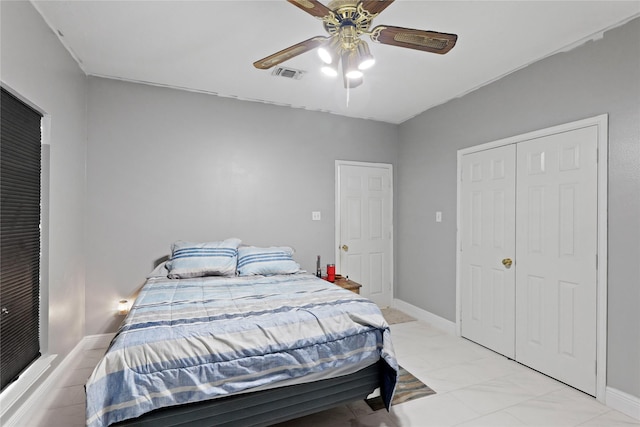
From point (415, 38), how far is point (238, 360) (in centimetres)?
196

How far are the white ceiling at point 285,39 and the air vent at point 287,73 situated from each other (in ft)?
0.27

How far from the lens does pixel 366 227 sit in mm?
4379

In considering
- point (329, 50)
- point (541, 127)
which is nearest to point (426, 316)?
point (541, 127)

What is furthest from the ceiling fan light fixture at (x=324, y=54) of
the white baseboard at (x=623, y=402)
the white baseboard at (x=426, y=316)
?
the white baseboard at (x=426, y=316)

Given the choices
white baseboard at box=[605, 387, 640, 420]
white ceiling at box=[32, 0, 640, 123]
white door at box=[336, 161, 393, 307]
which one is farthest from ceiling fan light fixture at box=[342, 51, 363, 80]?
white baseboard at box=[605, 387, 640, 420]

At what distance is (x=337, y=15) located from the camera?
168 cm

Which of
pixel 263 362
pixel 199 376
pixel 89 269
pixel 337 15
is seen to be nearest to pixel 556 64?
pixel 337 15

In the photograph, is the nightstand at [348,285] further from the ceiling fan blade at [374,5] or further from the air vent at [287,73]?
the ceiling fan blade at [374,5]

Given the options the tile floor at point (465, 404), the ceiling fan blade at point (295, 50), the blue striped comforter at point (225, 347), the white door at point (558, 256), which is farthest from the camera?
the white door at point (558, 256)

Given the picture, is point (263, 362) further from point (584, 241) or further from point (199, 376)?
point (584, 241)

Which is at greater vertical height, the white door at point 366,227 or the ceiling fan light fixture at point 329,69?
the ceiling fan light fixture at point 329,69

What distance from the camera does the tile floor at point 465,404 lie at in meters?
2.04

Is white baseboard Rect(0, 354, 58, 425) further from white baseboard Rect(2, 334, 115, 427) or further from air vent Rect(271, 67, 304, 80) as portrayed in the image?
air vent Rect(271, 67, 304, 80)

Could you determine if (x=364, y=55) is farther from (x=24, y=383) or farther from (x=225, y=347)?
(x=24, y=383)
